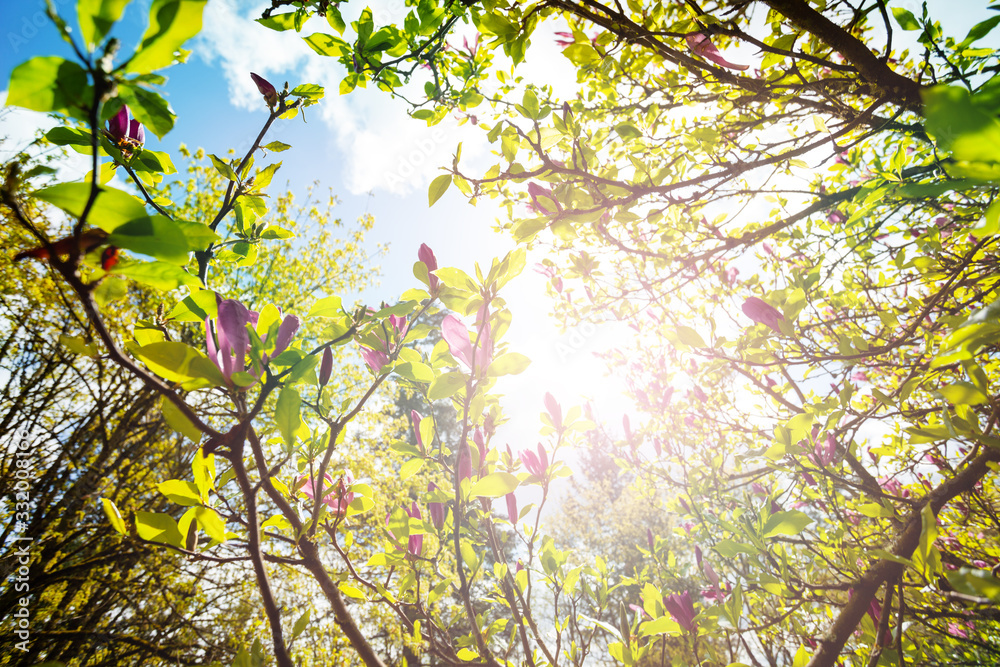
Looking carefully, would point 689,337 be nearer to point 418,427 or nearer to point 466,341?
point 466,341

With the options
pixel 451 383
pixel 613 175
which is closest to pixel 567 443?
pixel 451 383

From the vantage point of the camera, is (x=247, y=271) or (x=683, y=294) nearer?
(x=683, y=294)

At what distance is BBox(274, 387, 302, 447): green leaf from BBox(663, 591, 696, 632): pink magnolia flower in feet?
5.43

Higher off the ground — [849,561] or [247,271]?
[247,271]

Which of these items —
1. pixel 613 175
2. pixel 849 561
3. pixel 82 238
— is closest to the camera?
pixel 82 238

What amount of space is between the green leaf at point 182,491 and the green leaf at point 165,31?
0.68 metres

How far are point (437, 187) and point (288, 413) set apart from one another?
0.64 meters

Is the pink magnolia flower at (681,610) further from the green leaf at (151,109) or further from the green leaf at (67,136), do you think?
the green leaf at (67,136)

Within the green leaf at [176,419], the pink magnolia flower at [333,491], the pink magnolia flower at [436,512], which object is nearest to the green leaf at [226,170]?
the green leaf at [176,419]

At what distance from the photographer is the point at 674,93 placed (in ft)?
5.85

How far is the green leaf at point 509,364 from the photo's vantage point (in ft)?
2.64

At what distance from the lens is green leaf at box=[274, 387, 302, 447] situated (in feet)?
1.97

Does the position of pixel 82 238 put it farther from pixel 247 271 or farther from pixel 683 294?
pixel 247 271

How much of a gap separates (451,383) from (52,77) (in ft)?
2.25
